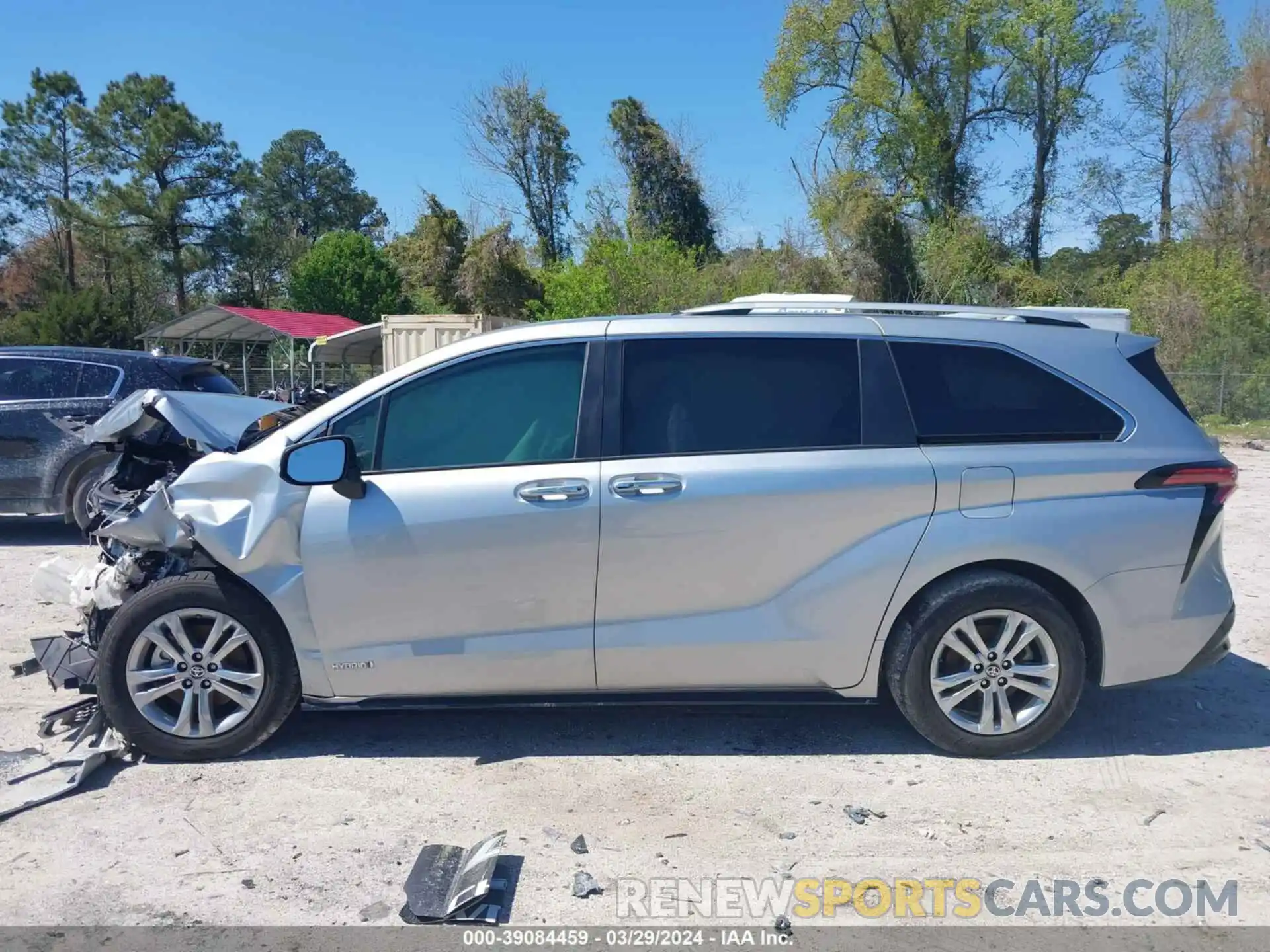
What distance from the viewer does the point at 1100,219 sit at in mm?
35375

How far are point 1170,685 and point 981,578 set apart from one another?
1.96 m

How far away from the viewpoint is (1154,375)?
4.59 metres

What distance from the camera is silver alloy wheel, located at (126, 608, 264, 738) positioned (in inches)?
168

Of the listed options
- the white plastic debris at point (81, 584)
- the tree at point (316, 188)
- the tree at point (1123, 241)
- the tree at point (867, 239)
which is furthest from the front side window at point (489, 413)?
the tree at point (316, 188)

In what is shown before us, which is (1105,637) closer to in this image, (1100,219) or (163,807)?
(163,807)

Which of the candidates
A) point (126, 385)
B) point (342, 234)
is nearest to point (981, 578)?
point (126, 385)

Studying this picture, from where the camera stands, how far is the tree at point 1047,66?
31891 mm

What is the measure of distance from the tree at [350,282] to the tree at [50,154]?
9.70 m

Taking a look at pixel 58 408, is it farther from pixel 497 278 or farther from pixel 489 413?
pixel 497 278

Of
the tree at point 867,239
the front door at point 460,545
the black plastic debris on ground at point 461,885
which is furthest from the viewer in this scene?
the tree at point 867,239

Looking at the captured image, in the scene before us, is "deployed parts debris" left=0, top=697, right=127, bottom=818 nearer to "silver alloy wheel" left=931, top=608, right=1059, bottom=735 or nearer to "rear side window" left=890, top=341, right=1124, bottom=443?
"silver alloy wheel" left=931, top=608, right=1059, bottom=735

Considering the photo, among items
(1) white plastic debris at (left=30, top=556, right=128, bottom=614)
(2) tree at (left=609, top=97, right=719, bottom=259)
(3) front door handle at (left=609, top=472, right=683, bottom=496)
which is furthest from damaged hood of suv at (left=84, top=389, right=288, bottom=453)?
(2) tree at (left=609, top=97, right=719, bottom=259)

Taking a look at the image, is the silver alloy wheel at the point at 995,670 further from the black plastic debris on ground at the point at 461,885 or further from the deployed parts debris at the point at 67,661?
the deployed parts debris at the point at 67,661

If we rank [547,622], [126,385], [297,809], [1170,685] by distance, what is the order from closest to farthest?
[297,809] < [547,622] < [1170,685] < [126,385]
